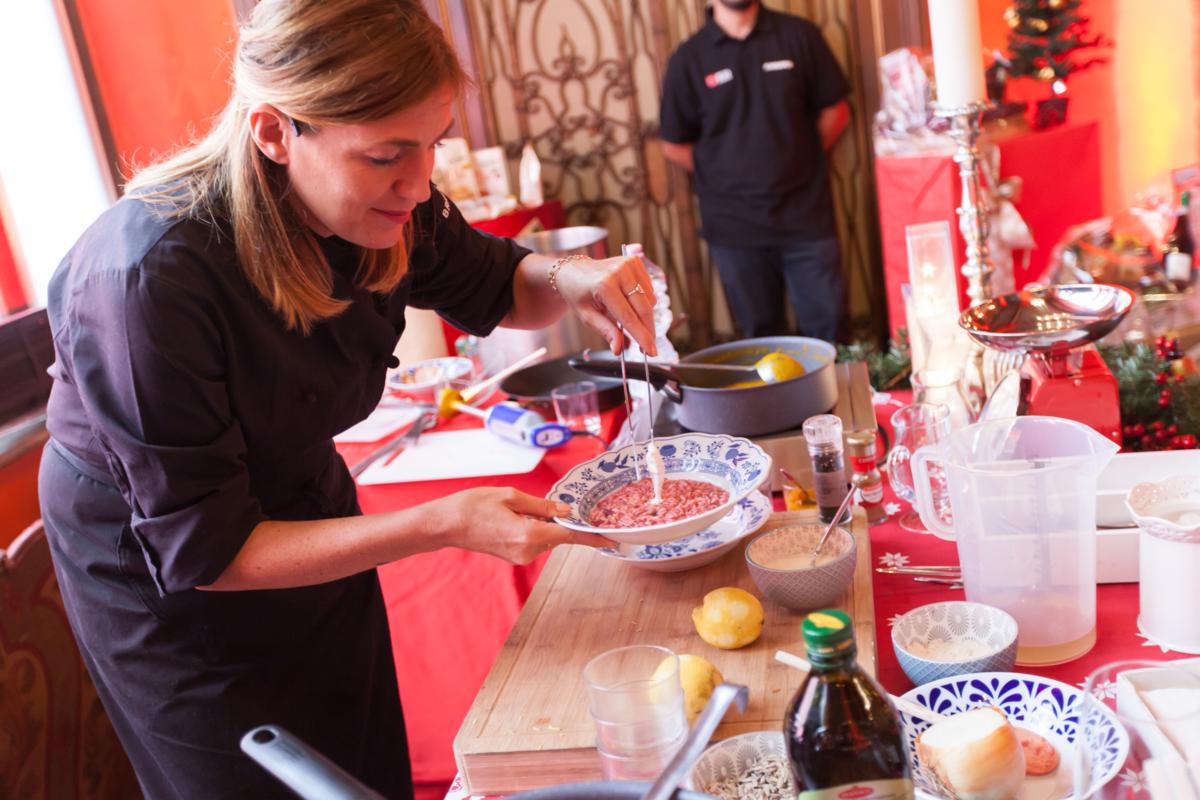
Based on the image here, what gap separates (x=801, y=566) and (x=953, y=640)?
20 centimetres

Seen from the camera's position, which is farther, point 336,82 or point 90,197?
point 90,197

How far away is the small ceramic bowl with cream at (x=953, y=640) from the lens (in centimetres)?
102

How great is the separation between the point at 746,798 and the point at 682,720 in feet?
0.28

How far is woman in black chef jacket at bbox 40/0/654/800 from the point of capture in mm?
1095

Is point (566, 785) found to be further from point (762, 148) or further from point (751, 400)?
point (762, 148)

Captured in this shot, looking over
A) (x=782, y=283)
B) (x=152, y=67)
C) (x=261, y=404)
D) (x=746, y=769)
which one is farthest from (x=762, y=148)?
(x=746, y=769)

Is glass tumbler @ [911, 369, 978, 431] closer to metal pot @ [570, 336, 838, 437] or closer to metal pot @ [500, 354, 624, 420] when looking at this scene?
metal pot @ [570, 336, 838, 437]

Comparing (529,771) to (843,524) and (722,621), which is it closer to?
(722,621)

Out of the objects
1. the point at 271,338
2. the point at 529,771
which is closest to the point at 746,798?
the point at 529,771

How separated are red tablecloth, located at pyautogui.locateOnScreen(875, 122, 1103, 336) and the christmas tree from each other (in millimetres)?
235

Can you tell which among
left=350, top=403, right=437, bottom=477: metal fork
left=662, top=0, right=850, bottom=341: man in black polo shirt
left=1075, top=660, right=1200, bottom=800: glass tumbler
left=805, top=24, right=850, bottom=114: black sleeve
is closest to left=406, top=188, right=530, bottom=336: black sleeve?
left=350, top=403, right=437, bottom=477: metal fork

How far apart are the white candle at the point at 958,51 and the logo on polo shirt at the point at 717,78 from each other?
2.80 m

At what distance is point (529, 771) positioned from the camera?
1.04 meters

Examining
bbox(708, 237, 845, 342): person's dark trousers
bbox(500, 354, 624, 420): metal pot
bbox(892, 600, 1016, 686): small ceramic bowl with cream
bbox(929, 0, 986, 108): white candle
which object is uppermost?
bbox(929, 0, 986, 108): white candle
